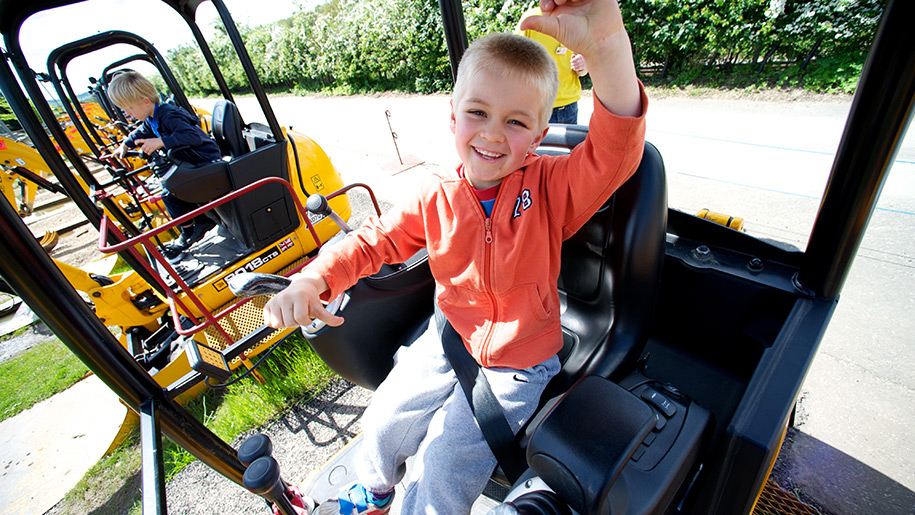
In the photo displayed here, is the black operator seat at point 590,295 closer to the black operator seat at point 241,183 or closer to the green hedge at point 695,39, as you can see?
the black operator seat at point 241,183

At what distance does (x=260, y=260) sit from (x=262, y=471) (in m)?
2.12

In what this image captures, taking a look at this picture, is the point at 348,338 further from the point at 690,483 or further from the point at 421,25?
the point at 421,25

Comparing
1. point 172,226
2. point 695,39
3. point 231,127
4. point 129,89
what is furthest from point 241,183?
point 695,39

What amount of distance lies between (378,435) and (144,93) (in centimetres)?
324

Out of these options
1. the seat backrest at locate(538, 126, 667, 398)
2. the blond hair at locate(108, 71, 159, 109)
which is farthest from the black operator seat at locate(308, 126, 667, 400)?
the blond hair at locate(108, 71, 159, 109)

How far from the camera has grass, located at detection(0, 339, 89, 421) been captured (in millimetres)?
2916

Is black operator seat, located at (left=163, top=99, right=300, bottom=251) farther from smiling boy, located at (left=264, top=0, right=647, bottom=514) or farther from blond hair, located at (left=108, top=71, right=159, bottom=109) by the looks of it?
smiling boy, located at (left=264, top=0, right=647, bottom=514)

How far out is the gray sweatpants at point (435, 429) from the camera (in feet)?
3.73

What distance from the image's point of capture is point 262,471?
109 cm

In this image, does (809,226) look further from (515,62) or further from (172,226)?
(172,226)

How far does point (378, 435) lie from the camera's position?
1252 millimetres

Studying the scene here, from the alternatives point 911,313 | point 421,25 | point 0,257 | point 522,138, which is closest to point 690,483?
point 522,138

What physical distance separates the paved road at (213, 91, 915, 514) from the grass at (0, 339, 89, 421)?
3262mm

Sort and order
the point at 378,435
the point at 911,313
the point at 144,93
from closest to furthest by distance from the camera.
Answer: the point at 378,435, the point at 911,313, the point at 144,93
